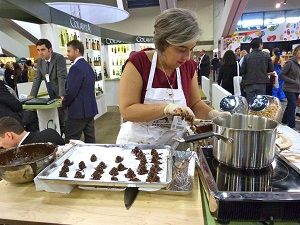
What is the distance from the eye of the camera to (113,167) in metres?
0.98

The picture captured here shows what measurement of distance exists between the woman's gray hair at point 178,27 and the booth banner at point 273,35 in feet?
32.5

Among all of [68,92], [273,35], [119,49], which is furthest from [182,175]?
[273,35]

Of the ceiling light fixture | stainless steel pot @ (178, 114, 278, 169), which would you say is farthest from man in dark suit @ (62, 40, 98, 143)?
stainless steel pot @ (178, 114, 278, 169)

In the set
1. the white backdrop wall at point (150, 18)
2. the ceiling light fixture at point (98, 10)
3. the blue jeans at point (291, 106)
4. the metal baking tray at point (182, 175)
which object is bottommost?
the blue jeans at point (291, 106)

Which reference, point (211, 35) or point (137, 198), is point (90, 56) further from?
point (211, 35)

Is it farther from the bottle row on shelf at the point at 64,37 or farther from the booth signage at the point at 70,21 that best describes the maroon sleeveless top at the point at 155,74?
the bottle row on shelf at the point at 64,37

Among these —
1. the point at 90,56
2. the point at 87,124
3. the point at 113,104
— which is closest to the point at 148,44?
the point at 113,104

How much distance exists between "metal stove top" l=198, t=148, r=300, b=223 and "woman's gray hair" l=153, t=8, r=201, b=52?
23.7 inches

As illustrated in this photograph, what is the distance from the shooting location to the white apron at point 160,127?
1318 millimetres

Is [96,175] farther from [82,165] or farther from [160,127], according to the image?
[160,127]

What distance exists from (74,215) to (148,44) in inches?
346

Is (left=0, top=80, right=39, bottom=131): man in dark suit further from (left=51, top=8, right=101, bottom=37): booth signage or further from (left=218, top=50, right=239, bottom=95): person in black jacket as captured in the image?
(left=218, top=50, right=239, bottom=95): person in black jacket

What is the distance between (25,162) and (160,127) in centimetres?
69

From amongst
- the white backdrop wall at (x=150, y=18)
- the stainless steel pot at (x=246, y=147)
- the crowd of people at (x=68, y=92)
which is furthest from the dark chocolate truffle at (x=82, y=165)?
the white backdrop wall at (x=150, y=18)
